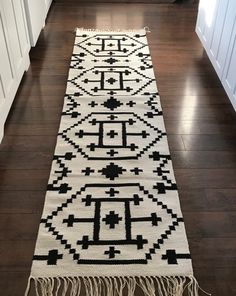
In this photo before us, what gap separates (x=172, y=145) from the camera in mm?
2055

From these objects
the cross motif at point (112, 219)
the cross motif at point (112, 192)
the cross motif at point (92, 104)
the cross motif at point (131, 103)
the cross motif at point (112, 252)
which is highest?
the cross motif at point (92, 104)

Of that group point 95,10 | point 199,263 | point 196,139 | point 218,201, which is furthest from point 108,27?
point 199,263

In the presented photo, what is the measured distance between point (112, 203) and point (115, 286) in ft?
1.36

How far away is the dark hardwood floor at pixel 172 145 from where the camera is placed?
151 centimetres

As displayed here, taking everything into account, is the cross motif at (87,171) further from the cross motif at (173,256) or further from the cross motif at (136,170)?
the cross motif at (173,256)

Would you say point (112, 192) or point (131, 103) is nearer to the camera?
point (112, 192)

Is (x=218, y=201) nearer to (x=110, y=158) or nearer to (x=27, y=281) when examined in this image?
(x=110, y=158)

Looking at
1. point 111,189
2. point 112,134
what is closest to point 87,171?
point 111,189

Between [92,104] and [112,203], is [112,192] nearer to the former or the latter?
[112,203]

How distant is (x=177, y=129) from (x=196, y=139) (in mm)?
136

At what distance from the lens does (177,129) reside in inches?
85.5

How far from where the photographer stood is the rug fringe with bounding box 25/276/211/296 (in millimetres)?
1370

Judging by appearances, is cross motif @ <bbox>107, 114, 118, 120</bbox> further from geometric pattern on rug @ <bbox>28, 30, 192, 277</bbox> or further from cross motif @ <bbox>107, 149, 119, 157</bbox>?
cross motif @ <bbox>107, 149, 119, 157</bbox>

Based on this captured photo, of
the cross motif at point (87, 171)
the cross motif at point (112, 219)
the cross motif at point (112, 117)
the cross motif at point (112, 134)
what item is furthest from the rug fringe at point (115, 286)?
the cross motif at point (112, 117)
